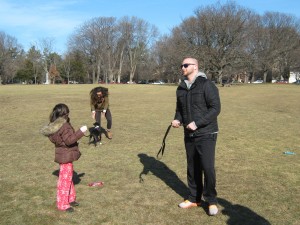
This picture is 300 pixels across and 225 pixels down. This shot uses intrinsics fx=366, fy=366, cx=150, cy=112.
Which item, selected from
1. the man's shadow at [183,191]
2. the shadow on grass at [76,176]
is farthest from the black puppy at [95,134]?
the shadow on grass at [76,176]

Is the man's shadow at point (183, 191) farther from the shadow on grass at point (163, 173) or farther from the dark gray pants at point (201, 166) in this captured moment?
the dark gray pants at point (201, 166)

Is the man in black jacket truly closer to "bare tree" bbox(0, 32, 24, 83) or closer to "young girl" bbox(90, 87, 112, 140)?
"young girl" bbox(90, 87, 112, 140)

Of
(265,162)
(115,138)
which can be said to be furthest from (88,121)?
(265,162)

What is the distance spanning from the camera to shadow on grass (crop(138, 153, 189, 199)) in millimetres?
6398

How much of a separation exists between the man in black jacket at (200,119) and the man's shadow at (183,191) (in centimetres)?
31

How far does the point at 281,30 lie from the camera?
77562 millimetres

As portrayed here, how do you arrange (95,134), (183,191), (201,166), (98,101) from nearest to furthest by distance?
(201,166) → (183,191) → (95,134) → (98,101)

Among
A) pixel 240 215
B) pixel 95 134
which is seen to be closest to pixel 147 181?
pixel 240 215

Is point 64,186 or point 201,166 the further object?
point 64,186

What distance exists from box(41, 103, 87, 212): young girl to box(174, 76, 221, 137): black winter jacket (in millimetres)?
1448

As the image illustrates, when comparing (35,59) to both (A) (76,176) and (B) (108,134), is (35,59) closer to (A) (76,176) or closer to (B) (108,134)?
(B) (108,134)

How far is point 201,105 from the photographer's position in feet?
16.4

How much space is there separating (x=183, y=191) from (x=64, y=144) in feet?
7.45

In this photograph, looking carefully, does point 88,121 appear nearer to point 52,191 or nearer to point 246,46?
point 52,191
